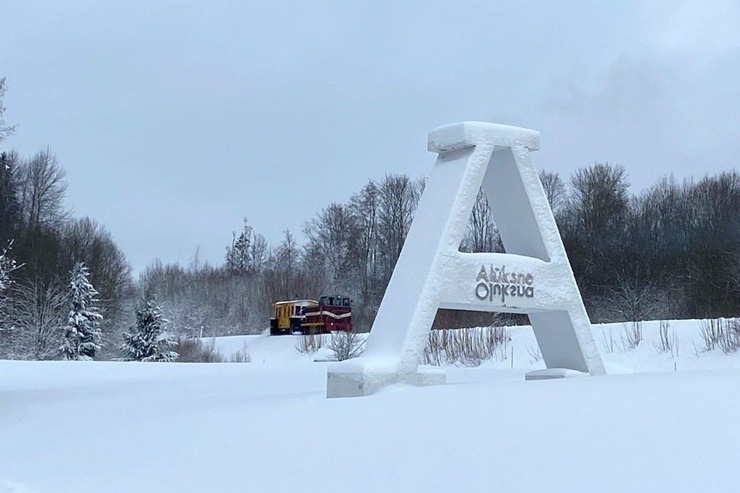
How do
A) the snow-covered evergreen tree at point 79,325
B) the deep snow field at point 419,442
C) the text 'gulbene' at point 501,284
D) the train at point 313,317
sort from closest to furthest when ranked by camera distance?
the deep snow field at point 419,442, the text 'gulbene' at point 501,284, the snow-covered evergreen tree at point 79,325, the train at point 313,317

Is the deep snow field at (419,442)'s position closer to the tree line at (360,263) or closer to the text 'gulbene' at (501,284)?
the text 'gulbene' at (501,284)

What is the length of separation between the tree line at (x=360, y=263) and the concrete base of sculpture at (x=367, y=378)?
1901 cm

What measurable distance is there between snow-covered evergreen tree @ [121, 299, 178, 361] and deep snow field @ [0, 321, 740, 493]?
73.8 ft

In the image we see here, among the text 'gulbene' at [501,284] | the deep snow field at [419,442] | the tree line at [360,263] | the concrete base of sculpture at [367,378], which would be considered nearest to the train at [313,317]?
the tree line at [360,263]

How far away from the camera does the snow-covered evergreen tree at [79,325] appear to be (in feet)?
117

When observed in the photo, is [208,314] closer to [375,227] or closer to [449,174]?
[375,227]

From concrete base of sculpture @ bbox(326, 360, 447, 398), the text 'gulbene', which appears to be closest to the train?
the text 'gulbene'

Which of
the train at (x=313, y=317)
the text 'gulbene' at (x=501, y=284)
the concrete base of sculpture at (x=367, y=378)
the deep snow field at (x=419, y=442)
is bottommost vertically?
Answer: the deep snow field at (x=419, y=442)

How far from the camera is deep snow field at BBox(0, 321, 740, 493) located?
4.54m

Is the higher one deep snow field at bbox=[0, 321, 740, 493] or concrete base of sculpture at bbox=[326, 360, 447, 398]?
concrete base of sculpture at bbox=[326, 360, 447, 398]

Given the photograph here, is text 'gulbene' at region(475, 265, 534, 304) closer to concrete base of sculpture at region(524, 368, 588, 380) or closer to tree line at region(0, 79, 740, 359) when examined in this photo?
concrete base of sculpture at region(524, 368, 588, 380)

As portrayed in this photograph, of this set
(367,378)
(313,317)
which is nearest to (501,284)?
(367,378)

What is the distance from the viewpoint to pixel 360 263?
54.3 m

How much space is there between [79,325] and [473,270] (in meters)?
30.8
